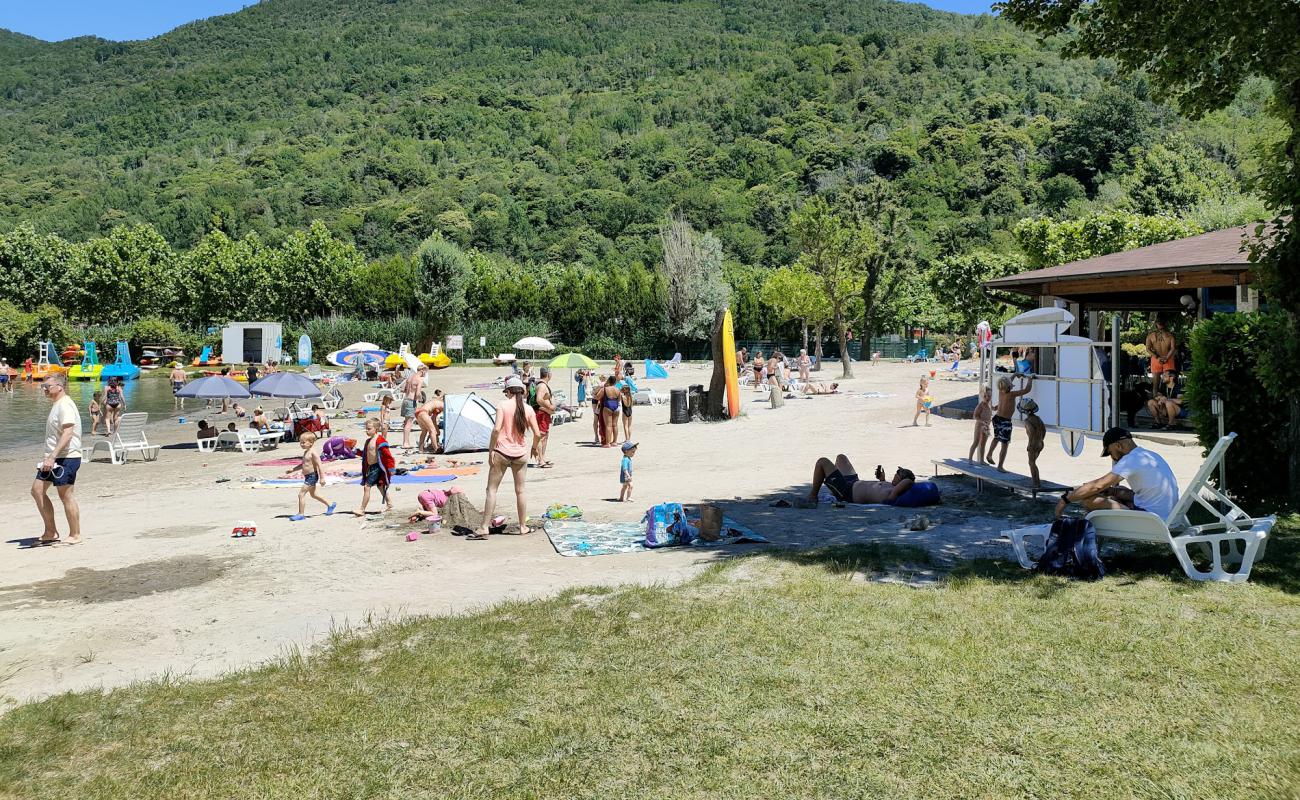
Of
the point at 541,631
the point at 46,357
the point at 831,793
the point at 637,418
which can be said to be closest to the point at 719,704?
the point at 831,793

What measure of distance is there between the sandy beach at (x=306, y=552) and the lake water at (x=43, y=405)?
8919 mm

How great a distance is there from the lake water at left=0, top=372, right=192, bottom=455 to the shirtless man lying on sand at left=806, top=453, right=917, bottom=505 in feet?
58.2

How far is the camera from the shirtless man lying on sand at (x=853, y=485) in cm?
980

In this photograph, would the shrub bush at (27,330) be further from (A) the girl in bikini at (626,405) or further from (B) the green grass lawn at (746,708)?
(B) the green grass lawn at (746,708)

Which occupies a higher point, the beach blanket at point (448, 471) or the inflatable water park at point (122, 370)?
the inflatable water park at point (122, 370)

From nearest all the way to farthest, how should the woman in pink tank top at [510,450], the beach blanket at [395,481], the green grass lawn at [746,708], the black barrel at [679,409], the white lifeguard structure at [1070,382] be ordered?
the green grass lawn at [746,708] < the woman in pink tank top at [510,450] < the white lifeguard structure at [1070,382] < the beach blanket at [395,481] < the black barrel at [679,409]

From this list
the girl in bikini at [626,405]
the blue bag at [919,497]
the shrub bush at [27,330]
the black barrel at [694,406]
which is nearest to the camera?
the blue bag at [919,497]

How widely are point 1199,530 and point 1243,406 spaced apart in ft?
8.34

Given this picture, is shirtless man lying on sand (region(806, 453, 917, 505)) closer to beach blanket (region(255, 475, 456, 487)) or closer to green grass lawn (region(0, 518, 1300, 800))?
green grass lawn (region(0, 518, 1300, 800))

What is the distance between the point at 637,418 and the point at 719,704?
1771cm

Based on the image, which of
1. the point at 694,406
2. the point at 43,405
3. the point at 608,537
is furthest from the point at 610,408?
the point at 43,405

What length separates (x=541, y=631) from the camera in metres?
5.57

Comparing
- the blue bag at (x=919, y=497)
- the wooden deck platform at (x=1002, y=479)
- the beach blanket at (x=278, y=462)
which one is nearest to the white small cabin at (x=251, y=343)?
the beach blanket at (x=278, y=462)

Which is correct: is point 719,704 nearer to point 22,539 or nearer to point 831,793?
point 831,793
